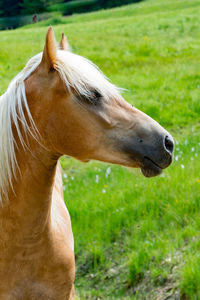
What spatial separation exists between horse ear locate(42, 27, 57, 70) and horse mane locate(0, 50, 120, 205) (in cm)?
4

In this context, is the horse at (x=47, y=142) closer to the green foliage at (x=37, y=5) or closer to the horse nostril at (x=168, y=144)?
the horse nostril at (x=168, y=144)

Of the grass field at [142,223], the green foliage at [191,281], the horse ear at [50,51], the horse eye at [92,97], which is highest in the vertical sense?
the horse ear at [50,51]

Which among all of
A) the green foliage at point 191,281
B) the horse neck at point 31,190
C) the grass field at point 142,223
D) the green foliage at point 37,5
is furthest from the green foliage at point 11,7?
the horse neck at point 31,190

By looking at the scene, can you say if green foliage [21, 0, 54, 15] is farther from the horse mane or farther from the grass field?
the horse mane

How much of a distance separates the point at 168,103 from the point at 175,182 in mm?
4435

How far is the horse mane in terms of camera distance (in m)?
2.47

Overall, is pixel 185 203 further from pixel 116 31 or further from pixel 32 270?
pixel 116 31

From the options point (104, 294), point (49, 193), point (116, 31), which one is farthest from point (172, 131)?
point (116, 31)

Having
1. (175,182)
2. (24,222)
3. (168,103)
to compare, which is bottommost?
(168,103)

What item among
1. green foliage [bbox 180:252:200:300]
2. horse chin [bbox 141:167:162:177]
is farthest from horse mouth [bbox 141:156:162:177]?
green foliage [bbox 180:252:200:300]

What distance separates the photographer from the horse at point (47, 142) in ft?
8.13

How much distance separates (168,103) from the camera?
30.6ft

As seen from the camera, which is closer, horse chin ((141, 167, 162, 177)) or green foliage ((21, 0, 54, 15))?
horse chin ((141, 167, 162, 177))

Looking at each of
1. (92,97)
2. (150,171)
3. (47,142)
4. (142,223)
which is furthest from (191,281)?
(92,97)
